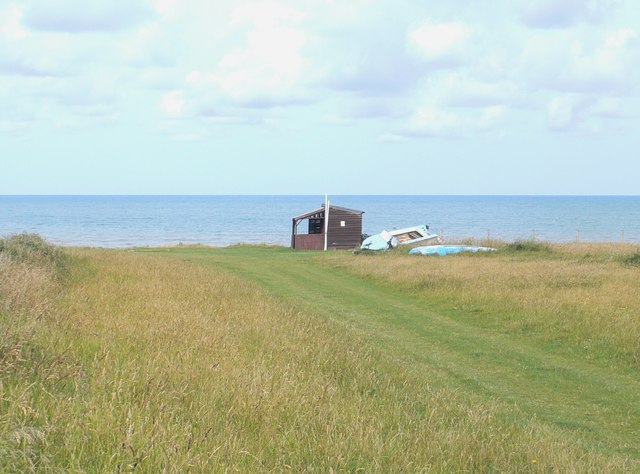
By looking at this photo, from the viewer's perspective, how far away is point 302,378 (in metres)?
8.20

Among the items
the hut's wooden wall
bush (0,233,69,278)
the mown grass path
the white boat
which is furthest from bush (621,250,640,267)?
the hut's wooden wall

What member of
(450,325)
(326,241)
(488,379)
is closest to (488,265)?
(450,325)

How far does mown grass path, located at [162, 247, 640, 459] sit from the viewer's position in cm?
927

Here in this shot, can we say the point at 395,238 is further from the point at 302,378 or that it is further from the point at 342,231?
the point at 302,378

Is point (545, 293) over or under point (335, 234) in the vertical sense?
under

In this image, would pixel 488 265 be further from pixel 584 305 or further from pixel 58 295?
pixel 58 295

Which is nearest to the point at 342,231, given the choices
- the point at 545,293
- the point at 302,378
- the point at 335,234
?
the point at 335,234

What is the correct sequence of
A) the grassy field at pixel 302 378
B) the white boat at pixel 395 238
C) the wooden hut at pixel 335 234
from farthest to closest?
the wooden hut at pixel 335 234, the white boat at pixel 395 238, the grassy field at pixel 302 378

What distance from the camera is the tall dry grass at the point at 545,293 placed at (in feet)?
47.8

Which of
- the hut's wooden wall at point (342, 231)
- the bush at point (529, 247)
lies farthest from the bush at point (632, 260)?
the hut's wooden wall at point (342, 231)

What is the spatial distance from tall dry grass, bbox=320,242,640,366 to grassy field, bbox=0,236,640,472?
0.29 feet

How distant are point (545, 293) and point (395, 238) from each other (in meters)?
29.1

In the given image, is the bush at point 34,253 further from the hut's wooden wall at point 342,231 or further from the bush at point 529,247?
the hut's wooden wall at point 342,231

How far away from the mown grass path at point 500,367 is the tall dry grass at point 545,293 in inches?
27.1
